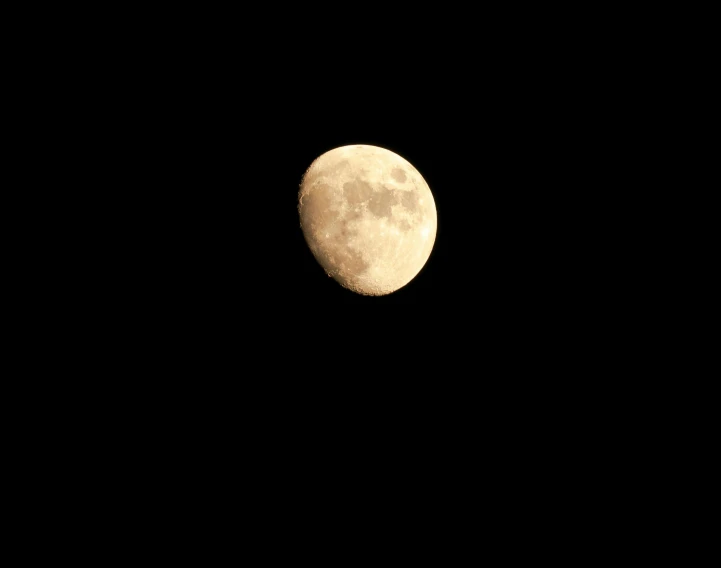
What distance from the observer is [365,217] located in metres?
2.13

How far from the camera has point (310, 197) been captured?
2260 mm

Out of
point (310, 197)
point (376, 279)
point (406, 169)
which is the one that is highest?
point (406, 169)

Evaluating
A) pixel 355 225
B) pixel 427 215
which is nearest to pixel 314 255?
pixel 355 225

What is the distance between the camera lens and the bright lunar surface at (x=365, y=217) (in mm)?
2145

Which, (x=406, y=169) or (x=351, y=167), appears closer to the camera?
(x=351, y=167)

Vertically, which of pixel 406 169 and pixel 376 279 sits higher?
pixel 406 169

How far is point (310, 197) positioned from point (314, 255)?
1.06 ft

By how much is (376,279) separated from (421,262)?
32 centimetres

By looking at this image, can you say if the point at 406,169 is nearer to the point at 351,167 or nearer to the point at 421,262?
the point at 351,167

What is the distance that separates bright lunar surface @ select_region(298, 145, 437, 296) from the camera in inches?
84.4

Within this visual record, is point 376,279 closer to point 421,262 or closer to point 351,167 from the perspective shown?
point 421,262

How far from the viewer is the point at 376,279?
2287 mm

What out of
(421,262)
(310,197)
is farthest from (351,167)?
(421,262)

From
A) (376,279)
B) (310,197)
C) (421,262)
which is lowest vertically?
(376,279)
